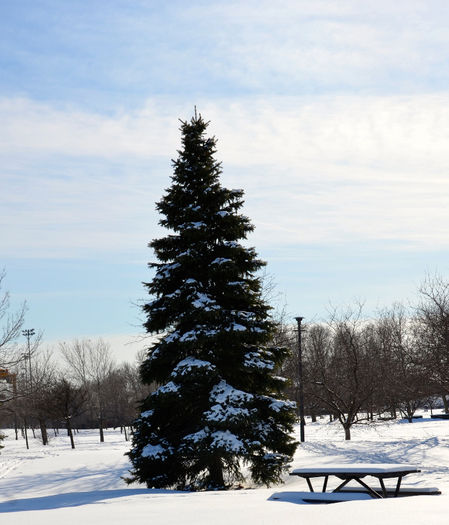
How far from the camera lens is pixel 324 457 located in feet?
61.9

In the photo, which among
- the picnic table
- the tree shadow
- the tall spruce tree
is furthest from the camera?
the tall spruce tree

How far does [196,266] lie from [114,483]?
6783 mm

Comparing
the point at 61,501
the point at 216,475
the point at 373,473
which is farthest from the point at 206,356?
the point at 373,473

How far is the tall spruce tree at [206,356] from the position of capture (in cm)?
1469

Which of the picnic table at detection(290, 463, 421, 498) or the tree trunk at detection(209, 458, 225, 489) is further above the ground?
the picnic table at detection(290, 463, 421, 498)

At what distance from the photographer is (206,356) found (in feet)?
50.6

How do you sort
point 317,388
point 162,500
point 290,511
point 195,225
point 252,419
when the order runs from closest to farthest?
point 290,511 → point 162,500 → point 252,419 → point 195,225 → point 317,388

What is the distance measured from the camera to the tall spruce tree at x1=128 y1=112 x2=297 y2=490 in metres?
14.7

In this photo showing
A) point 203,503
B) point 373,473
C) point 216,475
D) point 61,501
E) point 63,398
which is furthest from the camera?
point 63,398

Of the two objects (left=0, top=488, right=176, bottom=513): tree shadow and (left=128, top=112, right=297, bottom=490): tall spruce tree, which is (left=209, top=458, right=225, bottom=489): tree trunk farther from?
(left=0, top=488, right=176, bottom=513): tree shadow

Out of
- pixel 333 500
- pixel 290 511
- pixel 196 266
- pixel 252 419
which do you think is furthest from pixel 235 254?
pixel 290 511

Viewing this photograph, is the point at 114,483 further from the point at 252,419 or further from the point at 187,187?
the point at 187,187

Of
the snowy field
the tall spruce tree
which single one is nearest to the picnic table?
the snowy field

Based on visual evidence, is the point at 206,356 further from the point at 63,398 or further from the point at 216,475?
the point at 63,398
